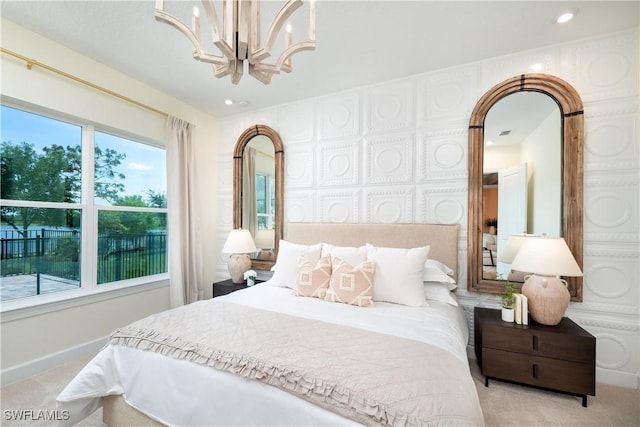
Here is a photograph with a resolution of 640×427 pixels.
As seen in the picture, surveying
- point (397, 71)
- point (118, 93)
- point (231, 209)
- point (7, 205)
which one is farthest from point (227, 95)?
point (7, 205)

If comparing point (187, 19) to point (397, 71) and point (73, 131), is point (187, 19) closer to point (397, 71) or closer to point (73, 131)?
point (73, 131)

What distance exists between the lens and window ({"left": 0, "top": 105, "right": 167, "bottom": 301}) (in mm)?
2316

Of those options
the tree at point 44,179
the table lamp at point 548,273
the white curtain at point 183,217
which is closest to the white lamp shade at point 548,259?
the table lamp at point 548,273

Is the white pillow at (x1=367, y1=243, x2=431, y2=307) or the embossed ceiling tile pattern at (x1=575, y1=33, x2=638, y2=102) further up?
the embossed ceiling tile pattern at (x1=575, y1=33, x2=638, y2=102)

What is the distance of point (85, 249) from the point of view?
8.98 feet

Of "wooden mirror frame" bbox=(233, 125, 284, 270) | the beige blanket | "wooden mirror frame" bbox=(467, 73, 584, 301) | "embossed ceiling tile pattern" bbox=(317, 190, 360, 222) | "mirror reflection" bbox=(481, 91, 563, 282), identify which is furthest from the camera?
"wooden mirror frame" bbox=(233, 125, 284, 270)

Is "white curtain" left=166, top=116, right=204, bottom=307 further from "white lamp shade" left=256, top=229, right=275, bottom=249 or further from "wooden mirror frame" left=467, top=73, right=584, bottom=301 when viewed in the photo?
"wooden mirror frame" left=467, top=73, right=584, bottom=301

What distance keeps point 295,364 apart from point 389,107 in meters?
2.66

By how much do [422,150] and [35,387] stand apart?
3793mm

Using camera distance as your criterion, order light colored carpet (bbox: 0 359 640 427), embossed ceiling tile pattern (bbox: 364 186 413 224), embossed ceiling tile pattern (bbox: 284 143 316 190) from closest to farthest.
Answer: light colored carpet (bbox: 0 359 640 427) < embossed ceiling tile pattern (bbox: 364 186 413 224) < embossed ceiling tile pattern (bbox: 284 143 316 190)

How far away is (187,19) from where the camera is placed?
6.97 ft

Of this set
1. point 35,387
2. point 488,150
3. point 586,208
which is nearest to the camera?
point 35,387

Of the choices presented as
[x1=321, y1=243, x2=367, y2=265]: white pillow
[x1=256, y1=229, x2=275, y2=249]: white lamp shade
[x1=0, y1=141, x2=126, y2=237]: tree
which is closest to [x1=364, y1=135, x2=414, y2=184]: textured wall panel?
[x1=321, y1=243, x2=367, y2=265]: white pillow

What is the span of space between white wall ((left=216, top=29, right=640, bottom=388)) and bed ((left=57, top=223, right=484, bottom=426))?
93 centimetres
